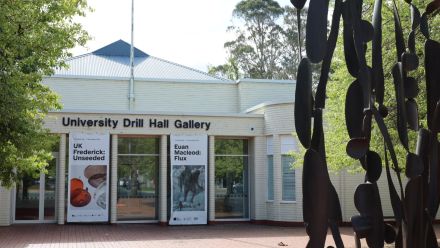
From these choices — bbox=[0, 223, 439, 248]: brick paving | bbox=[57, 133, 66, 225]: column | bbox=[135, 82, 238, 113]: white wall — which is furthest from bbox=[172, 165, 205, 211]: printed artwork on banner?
bbox=[135, 82, 238, 113]: white wall

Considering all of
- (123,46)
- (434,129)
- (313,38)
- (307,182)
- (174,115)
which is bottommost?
(307,182)

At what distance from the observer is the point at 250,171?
70.6 ft

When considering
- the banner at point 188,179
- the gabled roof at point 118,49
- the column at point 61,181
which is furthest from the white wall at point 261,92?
the column at point 61,181

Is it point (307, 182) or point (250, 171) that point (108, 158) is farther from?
point (307, 182)

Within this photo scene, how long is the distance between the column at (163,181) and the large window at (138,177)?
2.20 ft

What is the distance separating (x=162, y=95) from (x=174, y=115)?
467 cm

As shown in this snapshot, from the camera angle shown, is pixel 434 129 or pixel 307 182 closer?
pixel 307 182

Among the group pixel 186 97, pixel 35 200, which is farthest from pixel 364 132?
pixel 186 97

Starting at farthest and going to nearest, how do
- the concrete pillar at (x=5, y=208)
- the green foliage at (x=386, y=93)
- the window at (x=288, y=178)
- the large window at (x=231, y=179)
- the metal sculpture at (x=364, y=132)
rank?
the large window at (x=231, y=179) → the window at (x=288, y=178) → the concrete pillar at (x=5, y=208) → the green foliage at (x=386, y=93) → the metal sculpture at (x=364, y=132)

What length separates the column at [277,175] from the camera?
19.9 metres

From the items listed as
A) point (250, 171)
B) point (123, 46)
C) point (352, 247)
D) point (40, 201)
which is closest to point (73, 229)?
point (40, 201)

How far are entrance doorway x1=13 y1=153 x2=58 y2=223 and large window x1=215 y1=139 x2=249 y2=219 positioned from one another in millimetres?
5949

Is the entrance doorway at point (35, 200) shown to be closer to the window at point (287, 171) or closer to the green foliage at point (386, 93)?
the window at point (287, 171)

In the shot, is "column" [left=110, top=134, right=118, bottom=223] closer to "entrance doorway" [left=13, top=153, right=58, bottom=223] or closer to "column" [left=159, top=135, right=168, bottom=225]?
"column" [left=159, top=135, right=168, bottom=225]
